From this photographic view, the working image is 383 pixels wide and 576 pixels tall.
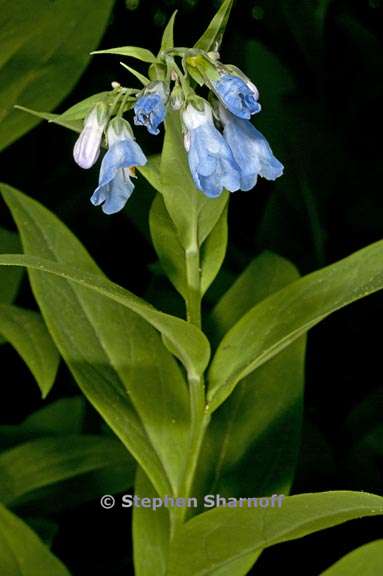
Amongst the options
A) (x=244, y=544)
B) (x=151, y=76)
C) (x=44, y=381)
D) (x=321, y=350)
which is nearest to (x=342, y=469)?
(x=321, y=350)

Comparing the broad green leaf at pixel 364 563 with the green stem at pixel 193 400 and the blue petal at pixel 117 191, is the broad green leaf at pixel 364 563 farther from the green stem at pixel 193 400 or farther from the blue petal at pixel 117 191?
the blue petal at pixel 117 191

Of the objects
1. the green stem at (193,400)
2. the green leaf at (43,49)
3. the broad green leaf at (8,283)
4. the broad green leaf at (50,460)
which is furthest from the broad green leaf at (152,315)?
the green leaf at (43,49)

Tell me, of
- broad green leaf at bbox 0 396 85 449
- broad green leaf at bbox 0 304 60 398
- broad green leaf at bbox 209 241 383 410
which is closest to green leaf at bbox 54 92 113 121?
broad green leaf at bbox 209 241 383 410

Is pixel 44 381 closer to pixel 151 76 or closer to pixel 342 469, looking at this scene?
pixel 151 76

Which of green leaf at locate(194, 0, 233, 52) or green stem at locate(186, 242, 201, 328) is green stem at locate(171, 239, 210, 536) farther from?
green leaf at locate(194, 0, 233, 52)

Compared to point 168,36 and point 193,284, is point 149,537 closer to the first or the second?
point 193,284
